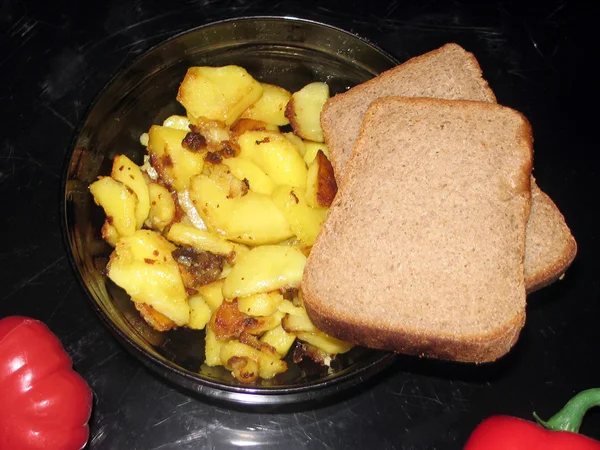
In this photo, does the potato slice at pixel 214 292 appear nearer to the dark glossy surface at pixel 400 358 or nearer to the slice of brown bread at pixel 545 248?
the dark glossy surface at pixel 400 358

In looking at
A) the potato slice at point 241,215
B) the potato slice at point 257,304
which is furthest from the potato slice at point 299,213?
the potato slice at point 257,304

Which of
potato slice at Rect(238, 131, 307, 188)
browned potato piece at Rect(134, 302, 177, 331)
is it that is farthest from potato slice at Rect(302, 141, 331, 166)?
browned potato piece at Rect(134, 302, 177, 331)

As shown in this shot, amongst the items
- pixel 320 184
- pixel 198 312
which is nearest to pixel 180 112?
pixel 320 184

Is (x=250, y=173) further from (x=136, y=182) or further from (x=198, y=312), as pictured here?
(x=198, y=312)

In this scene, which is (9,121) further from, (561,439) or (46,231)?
(561,439)

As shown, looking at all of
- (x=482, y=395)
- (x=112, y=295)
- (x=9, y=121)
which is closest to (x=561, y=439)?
(x=482, y=395)
